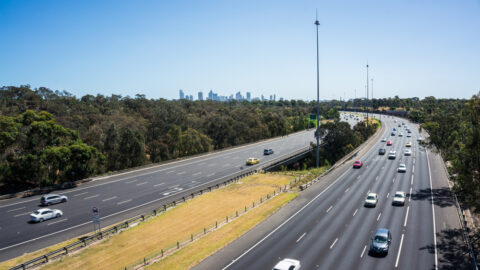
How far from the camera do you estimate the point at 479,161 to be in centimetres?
2405

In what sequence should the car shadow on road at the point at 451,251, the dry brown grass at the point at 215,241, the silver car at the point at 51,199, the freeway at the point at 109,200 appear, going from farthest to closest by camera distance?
the silver car at the point at 51,199, the freeway at the point at 109,200, the dry brown grass at the point at 215,241, the car shadow on road at the point at 451,251

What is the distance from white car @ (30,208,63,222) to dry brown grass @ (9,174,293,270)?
8343 millimetres

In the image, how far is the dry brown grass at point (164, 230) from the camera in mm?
23953

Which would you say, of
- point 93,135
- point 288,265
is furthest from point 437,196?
point 93,135

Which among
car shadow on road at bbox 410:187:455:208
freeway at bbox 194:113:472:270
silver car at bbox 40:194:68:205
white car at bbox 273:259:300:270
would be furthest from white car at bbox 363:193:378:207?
silver car at bbox 40:194:68:205

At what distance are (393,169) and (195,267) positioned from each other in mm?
44960

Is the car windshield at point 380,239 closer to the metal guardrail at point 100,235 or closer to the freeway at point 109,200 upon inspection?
the metal guardrail at point 100,235

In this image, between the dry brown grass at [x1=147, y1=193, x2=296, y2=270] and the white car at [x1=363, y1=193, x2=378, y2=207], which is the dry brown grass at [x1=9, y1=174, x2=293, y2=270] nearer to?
the dry brown grass at [x1=147, y1=193, x2=296, y2=270]

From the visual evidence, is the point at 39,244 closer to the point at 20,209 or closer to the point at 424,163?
the point at 20,209

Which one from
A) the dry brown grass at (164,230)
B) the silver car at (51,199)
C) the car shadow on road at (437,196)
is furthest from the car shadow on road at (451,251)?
the silver car at (51,199)

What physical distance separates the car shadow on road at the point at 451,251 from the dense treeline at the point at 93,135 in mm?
46499

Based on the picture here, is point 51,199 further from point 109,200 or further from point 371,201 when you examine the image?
point 371,201

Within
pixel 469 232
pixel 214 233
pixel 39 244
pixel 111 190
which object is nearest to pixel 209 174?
pixel 111 190

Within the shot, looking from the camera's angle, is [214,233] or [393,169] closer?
[214,233]
